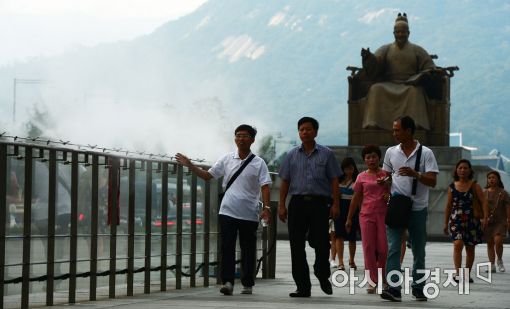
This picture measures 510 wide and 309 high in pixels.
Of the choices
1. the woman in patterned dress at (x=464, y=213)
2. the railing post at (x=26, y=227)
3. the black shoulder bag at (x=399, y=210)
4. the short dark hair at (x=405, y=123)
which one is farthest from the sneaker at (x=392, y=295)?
the woman in patterned dress at (x=464, y=213)

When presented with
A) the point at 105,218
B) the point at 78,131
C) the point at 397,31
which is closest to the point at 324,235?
the point at 105,218

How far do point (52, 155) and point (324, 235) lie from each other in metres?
2.83

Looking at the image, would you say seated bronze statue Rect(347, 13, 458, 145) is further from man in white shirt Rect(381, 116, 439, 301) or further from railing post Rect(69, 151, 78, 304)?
railing post Rect(69, 151, 78, 304)

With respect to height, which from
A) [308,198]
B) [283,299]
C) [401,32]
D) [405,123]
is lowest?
[283,299]

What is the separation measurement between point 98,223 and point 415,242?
2.73m

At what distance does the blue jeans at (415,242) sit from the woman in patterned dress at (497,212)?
598cm

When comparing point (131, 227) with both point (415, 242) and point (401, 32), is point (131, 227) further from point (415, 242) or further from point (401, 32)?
point (401, 32)

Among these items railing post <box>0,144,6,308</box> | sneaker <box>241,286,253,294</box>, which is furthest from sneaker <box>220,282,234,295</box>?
railing post <box>0,144,6,308</box>

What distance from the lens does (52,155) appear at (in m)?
12.8

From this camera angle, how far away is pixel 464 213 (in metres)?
17.8

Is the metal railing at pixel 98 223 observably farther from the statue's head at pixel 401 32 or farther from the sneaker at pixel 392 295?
the statue's head at pixel 401 32

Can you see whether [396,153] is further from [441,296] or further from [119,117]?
[119,117]

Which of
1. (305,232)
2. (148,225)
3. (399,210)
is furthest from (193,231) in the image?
(399,210)

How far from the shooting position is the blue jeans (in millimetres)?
13789
